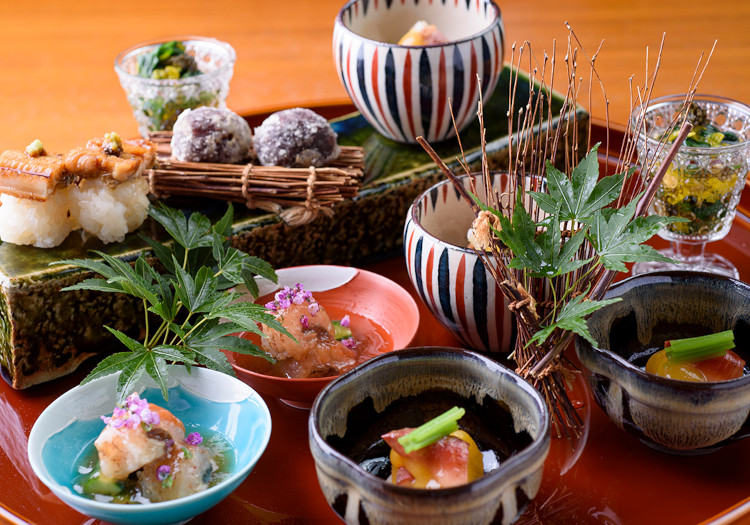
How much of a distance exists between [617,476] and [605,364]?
0.18 m

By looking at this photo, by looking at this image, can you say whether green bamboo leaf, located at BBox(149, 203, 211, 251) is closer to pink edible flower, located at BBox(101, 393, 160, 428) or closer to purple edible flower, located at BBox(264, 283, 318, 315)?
purple edible flower, located at BBox(264, 283, 318, 315)

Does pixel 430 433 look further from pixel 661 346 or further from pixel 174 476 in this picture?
pixel 661 346

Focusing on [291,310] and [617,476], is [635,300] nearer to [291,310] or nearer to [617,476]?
[617,476]

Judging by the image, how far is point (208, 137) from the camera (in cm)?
163

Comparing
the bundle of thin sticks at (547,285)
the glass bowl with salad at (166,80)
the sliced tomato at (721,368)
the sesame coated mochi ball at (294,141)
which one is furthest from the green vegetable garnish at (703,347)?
the glass bowl with salad at (166,80)

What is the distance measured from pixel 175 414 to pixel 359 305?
0.44 m

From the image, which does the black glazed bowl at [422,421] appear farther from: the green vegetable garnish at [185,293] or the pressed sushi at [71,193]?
the pressed sushi at [71,193]

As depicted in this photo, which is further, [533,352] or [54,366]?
[54,366]

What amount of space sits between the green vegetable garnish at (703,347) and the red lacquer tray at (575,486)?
0.16m

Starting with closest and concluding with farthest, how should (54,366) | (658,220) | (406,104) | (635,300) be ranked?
(658,220) < (635,300) < (54,366) < (406,104)

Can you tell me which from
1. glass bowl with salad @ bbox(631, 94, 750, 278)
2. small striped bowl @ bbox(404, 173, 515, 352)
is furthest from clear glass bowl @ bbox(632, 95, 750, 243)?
small striped bowl @ bbox(404, 173, 515, 352)

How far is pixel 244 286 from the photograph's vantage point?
5.03 ft

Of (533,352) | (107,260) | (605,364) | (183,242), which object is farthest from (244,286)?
(605,364)

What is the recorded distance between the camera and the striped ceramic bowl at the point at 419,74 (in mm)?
1689
